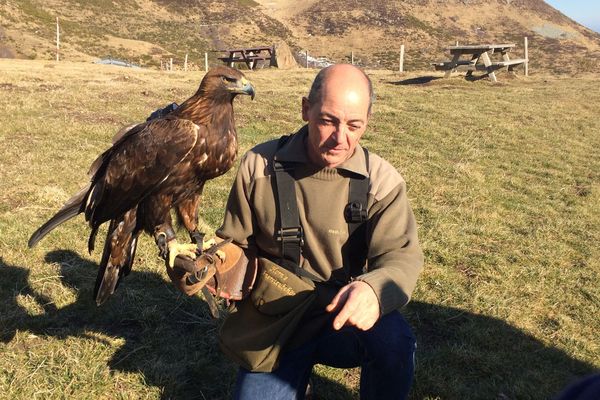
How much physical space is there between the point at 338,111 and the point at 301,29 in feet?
212

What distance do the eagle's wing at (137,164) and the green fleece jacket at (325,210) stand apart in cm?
53

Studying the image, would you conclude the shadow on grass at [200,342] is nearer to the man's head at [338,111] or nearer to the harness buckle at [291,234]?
the harness buckle at [291,234]

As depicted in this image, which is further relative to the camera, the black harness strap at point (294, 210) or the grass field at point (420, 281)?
the grass field at point (420, 281)

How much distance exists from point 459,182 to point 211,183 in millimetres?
3947

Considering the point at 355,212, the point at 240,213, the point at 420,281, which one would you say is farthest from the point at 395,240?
the point at 420,281

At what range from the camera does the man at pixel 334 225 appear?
9.33 ft

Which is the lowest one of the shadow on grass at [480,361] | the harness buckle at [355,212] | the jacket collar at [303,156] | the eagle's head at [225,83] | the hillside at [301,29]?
the shadow on grass at [480,361]

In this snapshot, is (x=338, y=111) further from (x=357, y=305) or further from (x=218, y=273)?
(x=218, y=273)

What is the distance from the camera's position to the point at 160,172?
3496mm

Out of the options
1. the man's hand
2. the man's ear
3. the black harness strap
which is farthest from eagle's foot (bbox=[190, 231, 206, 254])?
the man's hand

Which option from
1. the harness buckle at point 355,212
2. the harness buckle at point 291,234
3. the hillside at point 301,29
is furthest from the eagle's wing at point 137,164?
the hillside at point 301,29

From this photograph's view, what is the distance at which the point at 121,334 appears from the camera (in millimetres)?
4250

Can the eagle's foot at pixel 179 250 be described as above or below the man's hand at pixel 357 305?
below

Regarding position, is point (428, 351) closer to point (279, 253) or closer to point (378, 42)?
point (279, 253)
